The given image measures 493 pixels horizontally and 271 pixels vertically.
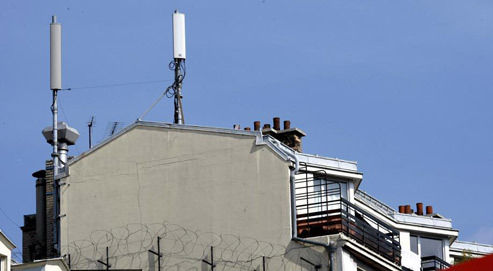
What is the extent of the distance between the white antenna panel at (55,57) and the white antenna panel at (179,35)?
15.2 ft

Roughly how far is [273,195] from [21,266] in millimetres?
8599

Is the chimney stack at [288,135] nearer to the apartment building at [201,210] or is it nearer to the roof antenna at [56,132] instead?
the apartment building at [201,210]

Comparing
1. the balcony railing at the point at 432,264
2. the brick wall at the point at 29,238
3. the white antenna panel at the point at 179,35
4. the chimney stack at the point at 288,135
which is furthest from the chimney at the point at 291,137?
the brick wall at the point at 29,238

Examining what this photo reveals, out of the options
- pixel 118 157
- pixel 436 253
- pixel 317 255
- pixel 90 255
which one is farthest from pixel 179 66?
pixel 436 253

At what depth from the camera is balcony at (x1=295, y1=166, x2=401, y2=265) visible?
37.7 metres

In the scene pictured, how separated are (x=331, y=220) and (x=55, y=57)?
14.4 meters

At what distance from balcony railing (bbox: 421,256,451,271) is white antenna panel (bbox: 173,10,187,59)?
13140 mm

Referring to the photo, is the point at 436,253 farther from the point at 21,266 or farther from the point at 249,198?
the point at 21,266

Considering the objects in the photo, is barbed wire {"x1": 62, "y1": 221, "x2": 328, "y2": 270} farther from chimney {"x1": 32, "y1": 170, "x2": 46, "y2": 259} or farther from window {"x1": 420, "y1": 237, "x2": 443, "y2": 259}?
window {"x1": 420, "y1": 237, "x2": 443, "y2": 259}

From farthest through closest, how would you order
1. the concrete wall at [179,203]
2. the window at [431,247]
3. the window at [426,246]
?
the window at [431,247]
the window at [426,246]
the concrete wall at [179,203]

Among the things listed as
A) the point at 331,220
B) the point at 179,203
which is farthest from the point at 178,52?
the point at 331,220

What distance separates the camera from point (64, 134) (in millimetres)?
44750

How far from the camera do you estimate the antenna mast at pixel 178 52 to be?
4488 centimetres

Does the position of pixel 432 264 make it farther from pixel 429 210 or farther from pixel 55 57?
pixel 55 57
